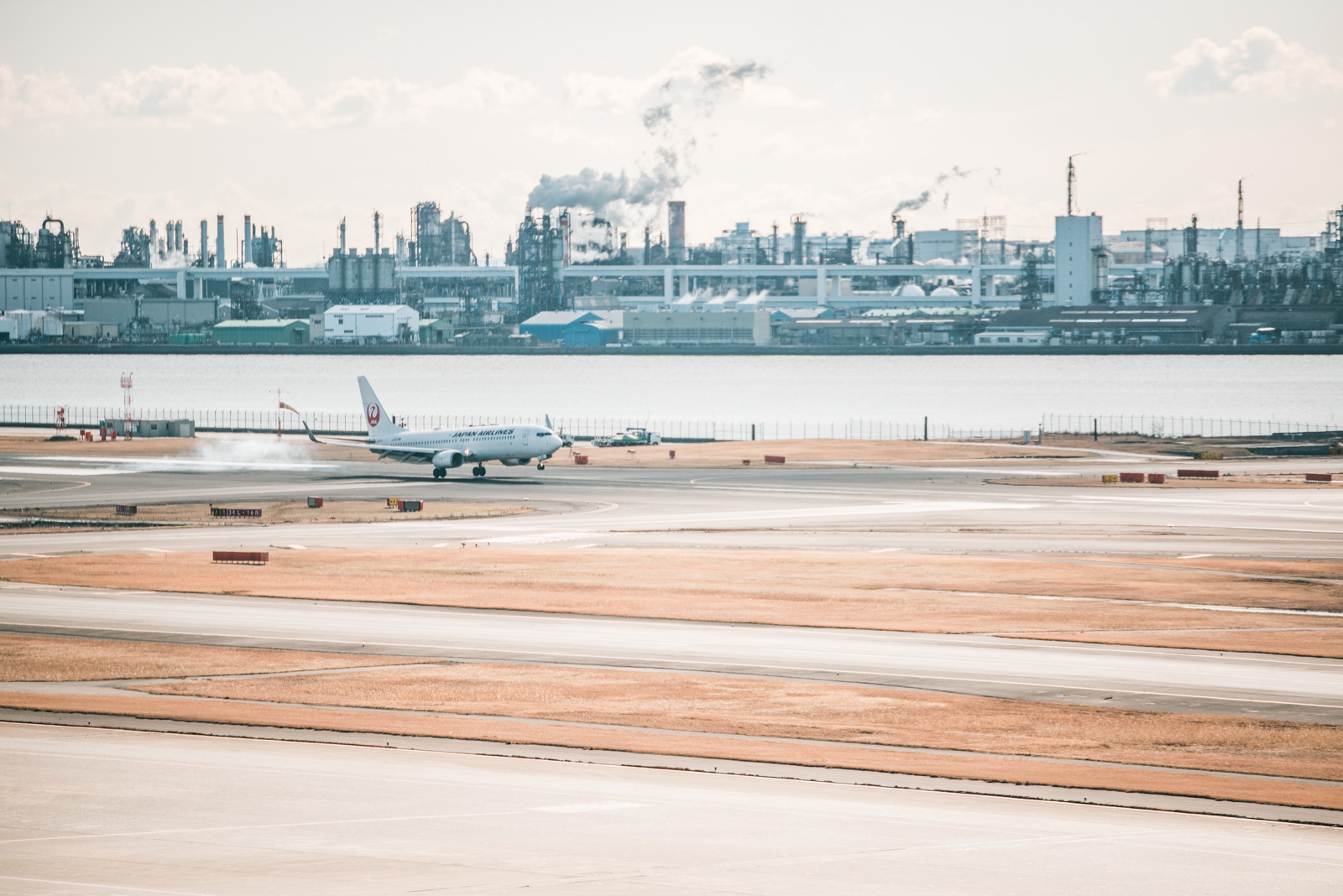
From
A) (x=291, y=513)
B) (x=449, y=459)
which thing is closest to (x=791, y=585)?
(x=291, y=513)

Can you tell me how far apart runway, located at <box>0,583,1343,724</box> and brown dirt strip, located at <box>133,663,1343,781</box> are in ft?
4.22

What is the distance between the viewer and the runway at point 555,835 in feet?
63.8

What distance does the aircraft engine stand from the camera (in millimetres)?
98000

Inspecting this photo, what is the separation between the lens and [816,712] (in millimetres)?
32250

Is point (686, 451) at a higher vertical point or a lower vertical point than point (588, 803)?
lower

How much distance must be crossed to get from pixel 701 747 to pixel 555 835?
24.4ft

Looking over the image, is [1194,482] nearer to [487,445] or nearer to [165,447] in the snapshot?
[487,445]

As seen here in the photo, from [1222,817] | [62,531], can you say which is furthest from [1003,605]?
[62,531]

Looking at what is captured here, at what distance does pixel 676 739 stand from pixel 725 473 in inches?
2940

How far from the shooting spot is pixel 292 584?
5278 centimetres

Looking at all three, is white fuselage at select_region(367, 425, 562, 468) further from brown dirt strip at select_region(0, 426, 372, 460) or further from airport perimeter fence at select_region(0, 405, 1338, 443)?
airport perimeter fence at select_region(0, 405, 1338, 443)

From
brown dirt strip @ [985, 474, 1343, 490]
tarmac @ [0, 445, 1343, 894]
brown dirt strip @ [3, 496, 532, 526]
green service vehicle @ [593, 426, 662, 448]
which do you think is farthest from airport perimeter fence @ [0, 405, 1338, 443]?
tarmac @ [0, 445, 1343, 894]

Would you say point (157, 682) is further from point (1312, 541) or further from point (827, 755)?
point (1312, 541)

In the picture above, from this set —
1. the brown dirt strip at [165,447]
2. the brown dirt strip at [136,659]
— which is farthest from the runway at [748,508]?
the brown dirt strip at [136,659]
